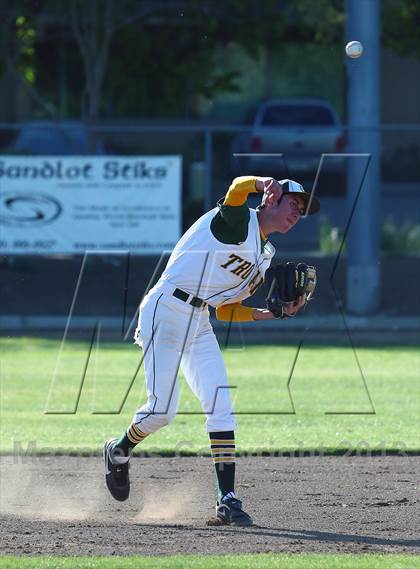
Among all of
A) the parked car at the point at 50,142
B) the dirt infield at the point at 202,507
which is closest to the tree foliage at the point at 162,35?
the parked car at the point at 50,142

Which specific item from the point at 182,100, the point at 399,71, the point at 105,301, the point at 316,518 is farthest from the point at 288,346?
the point at 399,71

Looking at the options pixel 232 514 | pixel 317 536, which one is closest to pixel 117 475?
pixel 232 514

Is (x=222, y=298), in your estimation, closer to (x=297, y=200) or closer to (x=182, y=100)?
(x=297, y=200)

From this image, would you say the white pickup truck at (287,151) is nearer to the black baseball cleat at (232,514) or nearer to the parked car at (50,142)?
the parked car at (50,142)

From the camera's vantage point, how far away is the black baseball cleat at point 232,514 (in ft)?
21.6

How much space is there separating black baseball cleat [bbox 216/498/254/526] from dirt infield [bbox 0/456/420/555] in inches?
2.5

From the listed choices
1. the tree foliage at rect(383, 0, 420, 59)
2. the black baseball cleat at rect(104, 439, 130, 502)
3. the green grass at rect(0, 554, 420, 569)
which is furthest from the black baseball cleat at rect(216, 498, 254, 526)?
the tree foliage at rect(383, 0, 420, 59)

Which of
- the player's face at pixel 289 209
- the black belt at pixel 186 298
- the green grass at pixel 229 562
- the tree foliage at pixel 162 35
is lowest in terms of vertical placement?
the green grass at pixel 229 562

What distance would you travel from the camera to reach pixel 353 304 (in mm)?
18078

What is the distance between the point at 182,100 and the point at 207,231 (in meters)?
22.1

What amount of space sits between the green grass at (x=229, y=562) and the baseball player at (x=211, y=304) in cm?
90

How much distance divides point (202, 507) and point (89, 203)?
10.9 m

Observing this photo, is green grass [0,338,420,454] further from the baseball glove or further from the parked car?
the parked car

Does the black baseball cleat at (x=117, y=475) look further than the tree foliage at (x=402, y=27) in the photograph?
No
